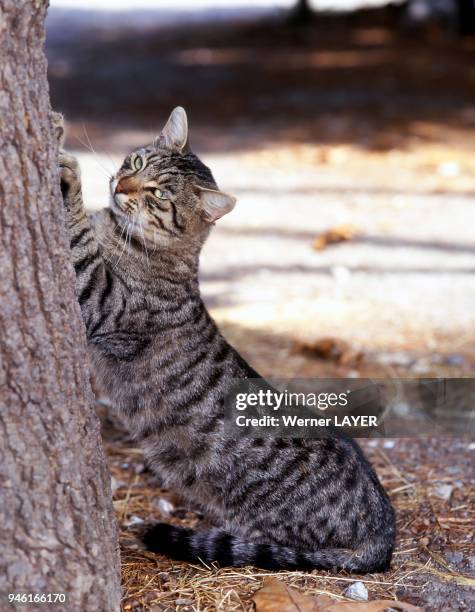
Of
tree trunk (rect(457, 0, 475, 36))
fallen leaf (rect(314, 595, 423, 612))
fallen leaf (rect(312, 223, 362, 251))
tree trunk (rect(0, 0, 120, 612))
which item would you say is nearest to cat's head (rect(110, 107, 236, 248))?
tree trunk (rect(0, 0, 120, 612))

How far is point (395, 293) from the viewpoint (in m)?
6.19

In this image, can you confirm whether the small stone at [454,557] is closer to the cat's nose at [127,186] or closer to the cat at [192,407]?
the cat at [192,407]

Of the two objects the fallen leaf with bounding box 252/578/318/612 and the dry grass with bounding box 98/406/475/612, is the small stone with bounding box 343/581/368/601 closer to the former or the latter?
the dry grass with bounding box 98/406/475/612

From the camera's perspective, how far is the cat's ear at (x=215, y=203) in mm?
3669

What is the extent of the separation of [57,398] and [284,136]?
8.45 metres

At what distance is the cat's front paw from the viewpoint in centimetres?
337

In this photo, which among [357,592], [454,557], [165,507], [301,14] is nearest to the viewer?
[357,592]

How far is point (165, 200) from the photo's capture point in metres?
3.83

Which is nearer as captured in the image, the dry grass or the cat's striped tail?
the dry grass

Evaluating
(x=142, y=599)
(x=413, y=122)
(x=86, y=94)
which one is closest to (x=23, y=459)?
(x=142, y=599)

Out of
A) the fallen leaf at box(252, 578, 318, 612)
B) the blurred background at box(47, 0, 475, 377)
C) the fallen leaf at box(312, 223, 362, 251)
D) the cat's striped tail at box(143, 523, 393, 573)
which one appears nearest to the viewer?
the fallen leaf at box(252, 578, 318, 612)

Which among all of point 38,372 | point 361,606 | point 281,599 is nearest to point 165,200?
point 38,372

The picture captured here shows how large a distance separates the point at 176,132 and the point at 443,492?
203cm

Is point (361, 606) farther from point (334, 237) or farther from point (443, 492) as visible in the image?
point (334, 237)
